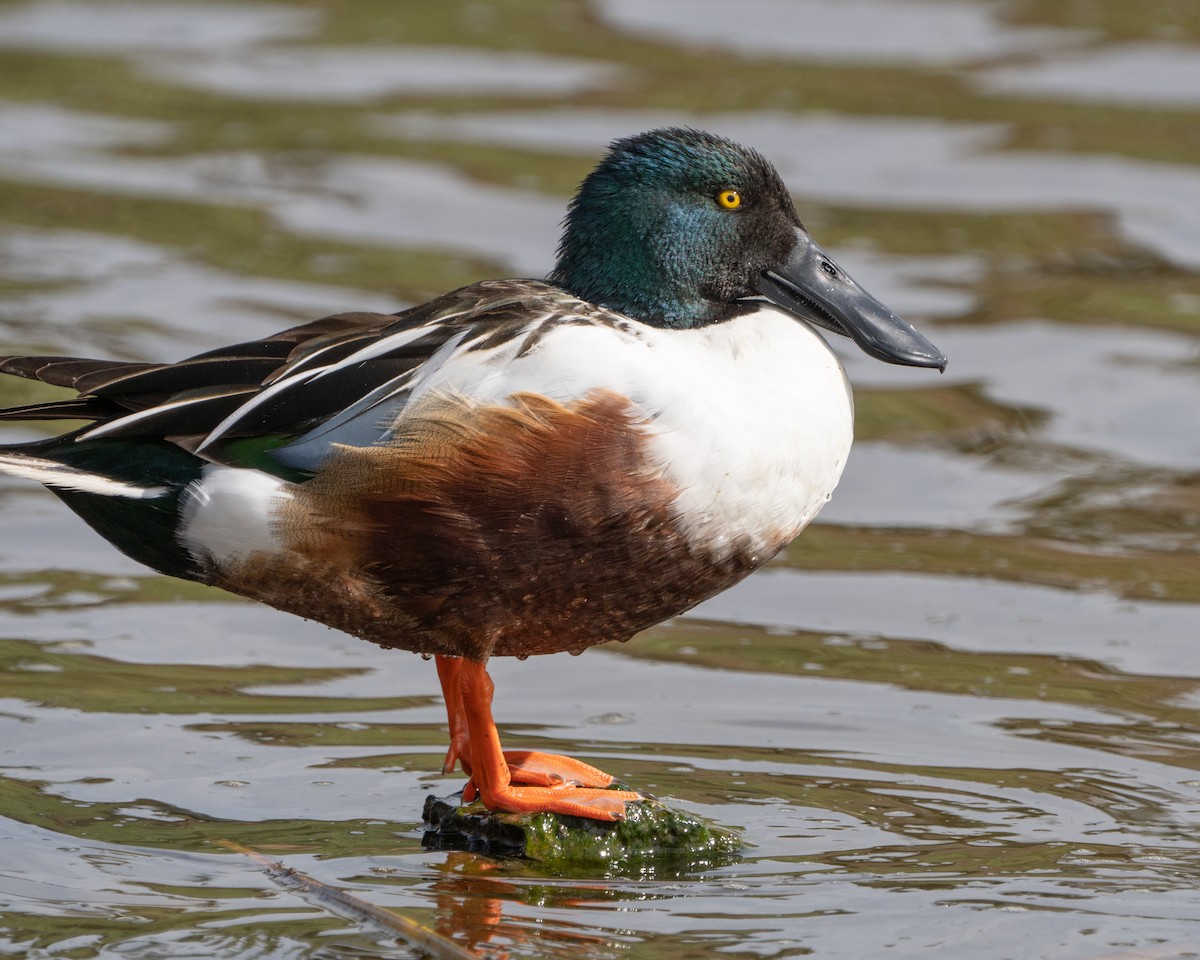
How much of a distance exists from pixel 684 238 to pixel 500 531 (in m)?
0.89

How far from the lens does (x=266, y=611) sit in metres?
6.35

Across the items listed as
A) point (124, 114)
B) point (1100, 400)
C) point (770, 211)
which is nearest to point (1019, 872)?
point (770, 211)

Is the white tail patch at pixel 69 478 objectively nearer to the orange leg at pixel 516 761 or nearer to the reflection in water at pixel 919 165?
the orange leg at pixel 516 761

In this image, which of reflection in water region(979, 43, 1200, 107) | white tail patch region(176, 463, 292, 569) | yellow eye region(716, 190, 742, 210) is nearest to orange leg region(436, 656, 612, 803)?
white tail patch region(176, 463, 292, 569)

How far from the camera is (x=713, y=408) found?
4.40 metres

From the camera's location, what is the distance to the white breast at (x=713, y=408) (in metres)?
4.34

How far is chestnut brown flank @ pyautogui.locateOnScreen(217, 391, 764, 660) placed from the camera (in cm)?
430

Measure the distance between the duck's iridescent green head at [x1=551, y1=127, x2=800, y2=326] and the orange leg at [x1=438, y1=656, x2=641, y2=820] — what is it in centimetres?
94

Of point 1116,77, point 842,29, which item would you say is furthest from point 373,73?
point 1116,77

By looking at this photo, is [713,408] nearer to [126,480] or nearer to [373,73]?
[126,480]

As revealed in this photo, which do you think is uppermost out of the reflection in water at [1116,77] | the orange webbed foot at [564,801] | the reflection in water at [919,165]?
the reflection in water at [1116,77]

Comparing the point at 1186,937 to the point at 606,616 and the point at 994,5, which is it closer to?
the point at 606,616

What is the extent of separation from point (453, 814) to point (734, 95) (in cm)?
762

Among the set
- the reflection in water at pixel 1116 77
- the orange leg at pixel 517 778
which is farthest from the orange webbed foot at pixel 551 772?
the reflection in water at pixel 1116 77
